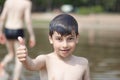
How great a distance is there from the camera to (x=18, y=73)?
8484 millimetres

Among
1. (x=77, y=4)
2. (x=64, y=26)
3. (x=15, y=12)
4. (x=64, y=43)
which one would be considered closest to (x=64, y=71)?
(x=64, y=43)

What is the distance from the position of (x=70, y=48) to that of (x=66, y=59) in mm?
218

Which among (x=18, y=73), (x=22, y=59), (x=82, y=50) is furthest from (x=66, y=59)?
(x=82, y=50)

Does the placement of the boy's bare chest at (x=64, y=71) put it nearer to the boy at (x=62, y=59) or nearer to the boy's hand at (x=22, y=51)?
the boy at (x=62, y=59)

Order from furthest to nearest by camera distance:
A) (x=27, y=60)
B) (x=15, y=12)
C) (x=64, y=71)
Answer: (x=15, y=12), (x=64, y=71), (x=27, y=60)

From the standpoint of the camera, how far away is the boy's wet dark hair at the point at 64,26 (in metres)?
4.18

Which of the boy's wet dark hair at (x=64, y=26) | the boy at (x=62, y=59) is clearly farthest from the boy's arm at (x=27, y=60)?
the boy's wet dark hair at (x=64, y=26)

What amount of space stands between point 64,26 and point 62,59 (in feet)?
1.11

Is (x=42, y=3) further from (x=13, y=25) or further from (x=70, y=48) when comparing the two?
(x=70, y=48)

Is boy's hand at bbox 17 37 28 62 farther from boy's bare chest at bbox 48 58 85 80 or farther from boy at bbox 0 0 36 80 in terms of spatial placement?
boy at bbox 0 0 36 80

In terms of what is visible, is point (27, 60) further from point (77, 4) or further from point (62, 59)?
point (77, 4)

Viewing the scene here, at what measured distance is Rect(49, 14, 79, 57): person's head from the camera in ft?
13.7

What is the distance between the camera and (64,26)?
4.18m

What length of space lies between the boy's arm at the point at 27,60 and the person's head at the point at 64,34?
0.18 meters
